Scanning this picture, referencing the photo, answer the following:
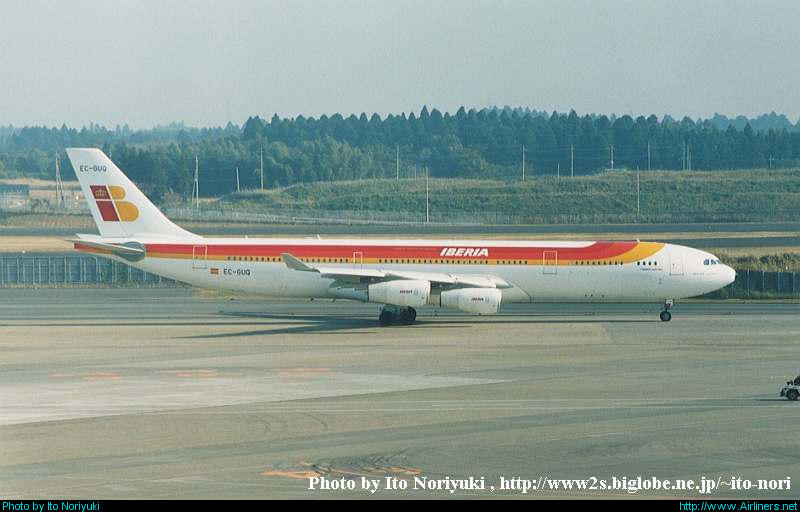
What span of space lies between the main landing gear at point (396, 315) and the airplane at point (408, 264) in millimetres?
44

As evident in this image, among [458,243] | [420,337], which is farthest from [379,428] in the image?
[458,243]

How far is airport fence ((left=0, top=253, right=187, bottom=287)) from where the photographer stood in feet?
256

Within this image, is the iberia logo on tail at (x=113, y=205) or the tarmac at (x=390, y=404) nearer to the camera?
the tarmac at (x=390, y=404)

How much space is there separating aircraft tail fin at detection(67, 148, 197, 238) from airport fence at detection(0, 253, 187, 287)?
20267 millimetres

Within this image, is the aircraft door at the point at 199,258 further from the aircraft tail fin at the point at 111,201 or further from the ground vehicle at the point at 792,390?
the ground vehicle at the point at 792,390

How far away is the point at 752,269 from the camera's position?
243 ft

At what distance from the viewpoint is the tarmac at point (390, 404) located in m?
23.1

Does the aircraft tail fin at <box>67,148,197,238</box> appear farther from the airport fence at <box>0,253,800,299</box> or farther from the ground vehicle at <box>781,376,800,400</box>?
the ground vehicle at <box>781,376,800,400</box>

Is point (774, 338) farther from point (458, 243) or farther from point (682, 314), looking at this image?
point (458, 243)

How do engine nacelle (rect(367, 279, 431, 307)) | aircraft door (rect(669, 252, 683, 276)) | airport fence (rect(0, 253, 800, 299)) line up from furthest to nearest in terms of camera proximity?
airport fence (rect(0, 253, 800, 299))
aircraft door (rect(669, 252, 683, 276))
engine nacelle (rect(367, 279, 431, 307))

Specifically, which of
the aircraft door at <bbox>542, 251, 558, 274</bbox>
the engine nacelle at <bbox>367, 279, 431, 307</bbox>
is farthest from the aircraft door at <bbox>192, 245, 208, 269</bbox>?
the aircraft door at <bbox>542, 251, 558, 274</bbox>

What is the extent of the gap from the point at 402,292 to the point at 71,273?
33.1 m

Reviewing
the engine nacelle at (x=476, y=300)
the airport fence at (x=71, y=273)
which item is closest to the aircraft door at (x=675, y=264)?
the engine nacelle at (x=476, y=300)

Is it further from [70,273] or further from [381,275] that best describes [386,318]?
[70,273]
